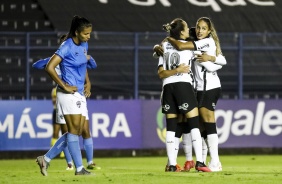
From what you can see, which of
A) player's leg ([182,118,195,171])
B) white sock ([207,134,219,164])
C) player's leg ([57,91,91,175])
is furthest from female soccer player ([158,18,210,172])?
player's leg ([57,91,91,175])

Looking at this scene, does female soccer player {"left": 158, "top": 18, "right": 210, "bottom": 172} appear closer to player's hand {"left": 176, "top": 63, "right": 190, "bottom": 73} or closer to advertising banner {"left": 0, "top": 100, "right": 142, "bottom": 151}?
player's hand {"left": 176, "top": 63, "right": 190, "bottom": 73}

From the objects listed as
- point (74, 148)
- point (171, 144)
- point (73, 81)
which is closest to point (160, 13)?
point (171, 144)

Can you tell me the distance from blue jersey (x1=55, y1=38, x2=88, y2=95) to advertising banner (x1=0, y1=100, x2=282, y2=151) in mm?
8542

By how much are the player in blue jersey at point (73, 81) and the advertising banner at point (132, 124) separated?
8.45 metres

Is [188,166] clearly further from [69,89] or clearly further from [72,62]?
[72,62]

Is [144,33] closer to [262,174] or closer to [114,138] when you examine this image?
[114,138]

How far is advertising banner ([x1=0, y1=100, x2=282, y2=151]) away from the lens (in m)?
22.5

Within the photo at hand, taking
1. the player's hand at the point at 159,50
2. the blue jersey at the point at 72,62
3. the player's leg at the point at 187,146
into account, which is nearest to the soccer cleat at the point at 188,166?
the player's leg at the point at 187,146

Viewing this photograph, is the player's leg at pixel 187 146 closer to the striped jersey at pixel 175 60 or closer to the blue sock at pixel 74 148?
the striped jersey at pixel 175 60

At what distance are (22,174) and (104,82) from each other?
9.11 m

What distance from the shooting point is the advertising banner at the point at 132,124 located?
22500 mm

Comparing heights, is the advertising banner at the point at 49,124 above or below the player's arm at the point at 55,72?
below

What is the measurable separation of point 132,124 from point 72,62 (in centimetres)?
910

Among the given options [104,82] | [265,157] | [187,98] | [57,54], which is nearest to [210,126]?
[187,98]
